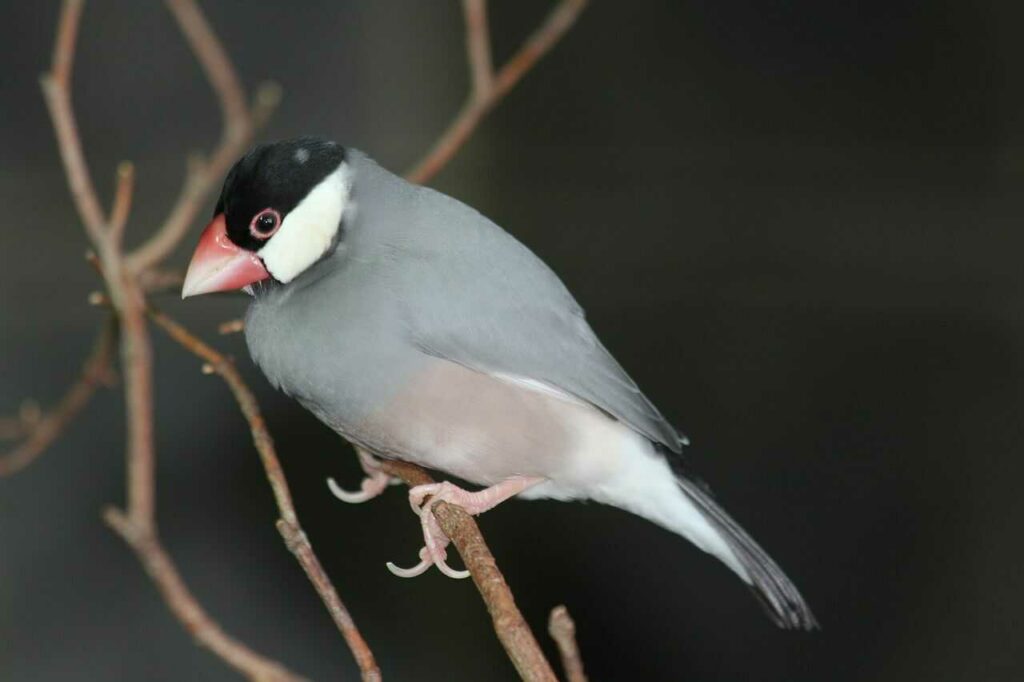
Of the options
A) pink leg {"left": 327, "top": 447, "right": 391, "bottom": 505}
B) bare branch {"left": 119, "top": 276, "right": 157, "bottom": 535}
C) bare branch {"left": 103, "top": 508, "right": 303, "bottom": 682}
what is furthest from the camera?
pink leg {"left": 327, "top": 447, "right": 391, "bottom": 505}

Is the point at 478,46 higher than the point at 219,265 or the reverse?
higher

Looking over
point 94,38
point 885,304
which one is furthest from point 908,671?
point 94,38

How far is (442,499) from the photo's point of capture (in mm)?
1159

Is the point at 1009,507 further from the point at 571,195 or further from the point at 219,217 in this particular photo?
the point at 219,217

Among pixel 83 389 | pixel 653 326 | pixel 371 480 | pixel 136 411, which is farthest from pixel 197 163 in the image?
pixel 653 326

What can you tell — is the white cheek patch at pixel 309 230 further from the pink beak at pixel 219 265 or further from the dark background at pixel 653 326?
the dark background at pixel 653 326

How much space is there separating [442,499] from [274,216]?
296 millimetres

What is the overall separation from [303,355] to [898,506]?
58.9 inches

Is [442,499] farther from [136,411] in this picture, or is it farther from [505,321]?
[136,411]

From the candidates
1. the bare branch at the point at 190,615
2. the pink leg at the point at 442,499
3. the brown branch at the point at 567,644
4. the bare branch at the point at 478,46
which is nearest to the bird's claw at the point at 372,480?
the pink leg at the point at 442,499

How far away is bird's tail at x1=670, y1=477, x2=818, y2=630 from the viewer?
1.25 meters

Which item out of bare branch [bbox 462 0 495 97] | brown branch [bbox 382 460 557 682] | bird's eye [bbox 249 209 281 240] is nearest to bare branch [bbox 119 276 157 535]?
bird's eye [bbox 249 209 281 240]

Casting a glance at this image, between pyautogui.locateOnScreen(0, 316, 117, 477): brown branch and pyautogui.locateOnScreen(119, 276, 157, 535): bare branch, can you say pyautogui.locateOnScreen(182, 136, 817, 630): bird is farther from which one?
pyautogui.locateOnScreen(0, 316, 117, 477): brown branch

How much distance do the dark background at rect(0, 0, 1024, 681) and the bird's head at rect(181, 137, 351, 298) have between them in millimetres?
Result: 1089
